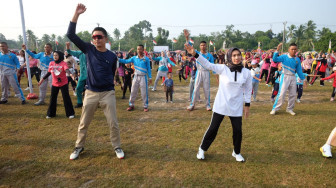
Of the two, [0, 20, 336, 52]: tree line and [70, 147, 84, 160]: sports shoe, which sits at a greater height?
[0, 20, 336, 52]: tree line

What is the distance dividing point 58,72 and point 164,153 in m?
4.12

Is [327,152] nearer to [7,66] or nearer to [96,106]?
[96,106]

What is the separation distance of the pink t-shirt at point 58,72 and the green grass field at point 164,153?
1.13m

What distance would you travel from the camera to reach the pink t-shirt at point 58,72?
5926mm

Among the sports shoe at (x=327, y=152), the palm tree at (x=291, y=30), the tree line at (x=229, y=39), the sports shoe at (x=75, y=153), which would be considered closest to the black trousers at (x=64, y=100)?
the sports shoe at (x=75, y=153)

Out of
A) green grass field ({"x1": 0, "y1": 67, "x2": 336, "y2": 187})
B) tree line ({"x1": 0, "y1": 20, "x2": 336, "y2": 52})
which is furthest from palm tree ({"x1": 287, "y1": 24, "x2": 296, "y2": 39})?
green grass field ({"x1": 0, "y1": 67, "x2": 336, "y2": 187})

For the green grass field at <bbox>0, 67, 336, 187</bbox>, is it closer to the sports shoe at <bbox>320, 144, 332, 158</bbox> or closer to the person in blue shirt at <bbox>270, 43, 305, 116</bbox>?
the sports shoe at <bbox>320, 144, 332, 158</bbox>

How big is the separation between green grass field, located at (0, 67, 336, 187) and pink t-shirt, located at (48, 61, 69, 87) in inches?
44.5

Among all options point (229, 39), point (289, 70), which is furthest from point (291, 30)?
point (289, 70)

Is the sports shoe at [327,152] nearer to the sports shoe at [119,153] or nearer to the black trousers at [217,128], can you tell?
the black trousers at [217,128]

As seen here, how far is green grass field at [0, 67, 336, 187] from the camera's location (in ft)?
10.5

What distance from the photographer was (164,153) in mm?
4059

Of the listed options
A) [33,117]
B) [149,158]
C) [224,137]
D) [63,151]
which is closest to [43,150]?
[63,151]

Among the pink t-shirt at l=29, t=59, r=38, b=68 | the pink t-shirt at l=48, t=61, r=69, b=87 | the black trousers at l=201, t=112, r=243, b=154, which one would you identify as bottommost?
the black trousers at l=201, t=112, r=243, b=154
